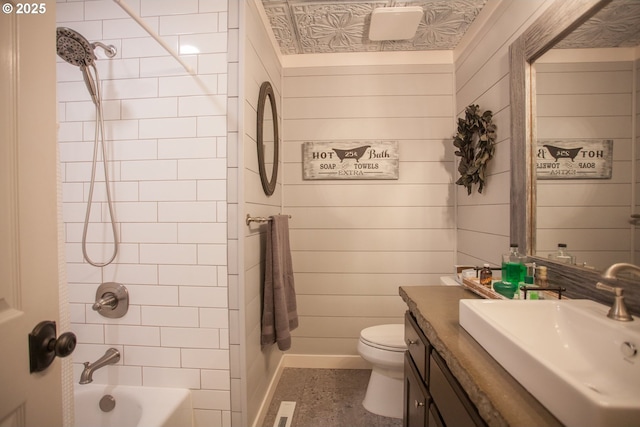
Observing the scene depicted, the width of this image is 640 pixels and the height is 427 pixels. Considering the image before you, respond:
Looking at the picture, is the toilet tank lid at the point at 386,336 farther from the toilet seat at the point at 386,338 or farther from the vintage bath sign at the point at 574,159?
the vintage bath sign at the point at 574,159

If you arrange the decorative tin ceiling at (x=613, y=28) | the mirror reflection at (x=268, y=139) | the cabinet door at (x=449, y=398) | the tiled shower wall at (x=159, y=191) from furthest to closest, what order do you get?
the mirror reflection at (x=268, y=139) < the tiled shower wall at (x=159, y=191) < the decorative tin ceiling at (x=613, y=28) < the cabinet door at (x=449, y=398)

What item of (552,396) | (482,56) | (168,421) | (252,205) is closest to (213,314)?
(168,421)

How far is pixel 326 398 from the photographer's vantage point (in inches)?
69.8

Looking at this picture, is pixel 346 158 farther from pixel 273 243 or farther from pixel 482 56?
pixel 482 56

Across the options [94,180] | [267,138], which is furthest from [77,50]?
[267,138]

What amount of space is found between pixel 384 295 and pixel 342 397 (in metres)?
0.76

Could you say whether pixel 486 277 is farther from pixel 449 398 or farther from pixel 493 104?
pixel 493 104

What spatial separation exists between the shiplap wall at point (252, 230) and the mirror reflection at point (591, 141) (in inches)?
53.5

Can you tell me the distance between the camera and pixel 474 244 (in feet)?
Answer: 5.84

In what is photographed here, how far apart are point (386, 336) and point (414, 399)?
548 millimetres

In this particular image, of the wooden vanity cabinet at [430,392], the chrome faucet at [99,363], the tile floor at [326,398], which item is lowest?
the tile floor at [326,398]

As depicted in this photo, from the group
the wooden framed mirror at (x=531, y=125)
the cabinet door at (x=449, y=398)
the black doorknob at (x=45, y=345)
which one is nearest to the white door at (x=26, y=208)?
the black doorknob at (x=45, y=345)

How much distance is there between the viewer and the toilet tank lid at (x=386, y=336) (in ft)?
5.08

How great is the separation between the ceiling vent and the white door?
1.64 metres
